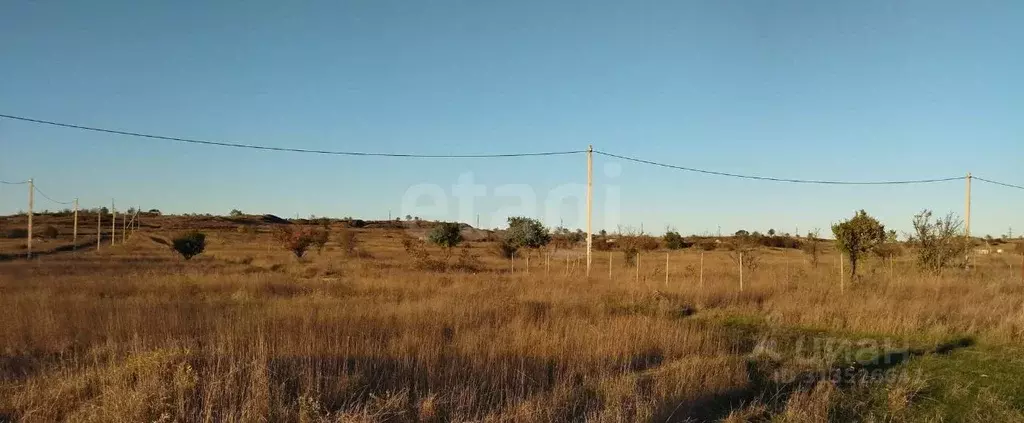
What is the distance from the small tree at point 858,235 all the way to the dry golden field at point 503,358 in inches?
211

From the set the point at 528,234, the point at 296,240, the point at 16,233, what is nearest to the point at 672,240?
the point at 528,234

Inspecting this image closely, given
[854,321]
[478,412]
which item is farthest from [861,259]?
[478,412]

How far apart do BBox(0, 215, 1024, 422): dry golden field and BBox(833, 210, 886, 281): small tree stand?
17.6ft

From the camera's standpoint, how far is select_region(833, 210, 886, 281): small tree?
21.2 m

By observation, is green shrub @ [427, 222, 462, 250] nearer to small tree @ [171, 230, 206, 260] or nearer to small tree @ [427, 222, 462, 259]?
small tree @ [427, 222, 462, 259]

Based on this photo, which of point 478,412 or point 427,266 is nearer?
point 478,412

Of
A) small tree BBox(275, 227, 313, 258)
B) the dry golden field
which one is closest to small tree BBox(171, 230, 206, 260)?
small tree BBox(275, 227, 313, 258)

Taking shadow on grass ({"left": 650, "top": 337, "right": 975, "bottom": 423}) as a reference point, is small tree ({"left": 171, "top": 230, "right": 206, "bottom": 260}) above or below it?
above

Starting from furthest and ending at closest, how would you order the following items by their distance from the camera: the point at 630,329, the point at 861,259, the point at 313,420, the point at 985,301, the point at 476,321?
the point at 861,259 < the point at 985,301 < the point at 476,321 < the point at 630,329 < the point at 313,420

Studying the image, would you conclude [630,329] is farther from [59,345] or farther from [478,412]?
[59,345]

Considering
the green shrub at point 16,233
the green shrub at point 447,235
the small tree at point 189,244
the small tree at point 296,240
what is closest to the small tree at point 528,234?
the green shrub at point 447,235

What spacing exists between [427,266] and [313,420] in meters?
25.6

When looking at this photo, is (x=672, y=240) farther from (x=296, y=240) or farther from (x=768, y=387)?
(x=768, y=387)

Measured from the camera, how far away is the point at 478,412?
5.39 meters
